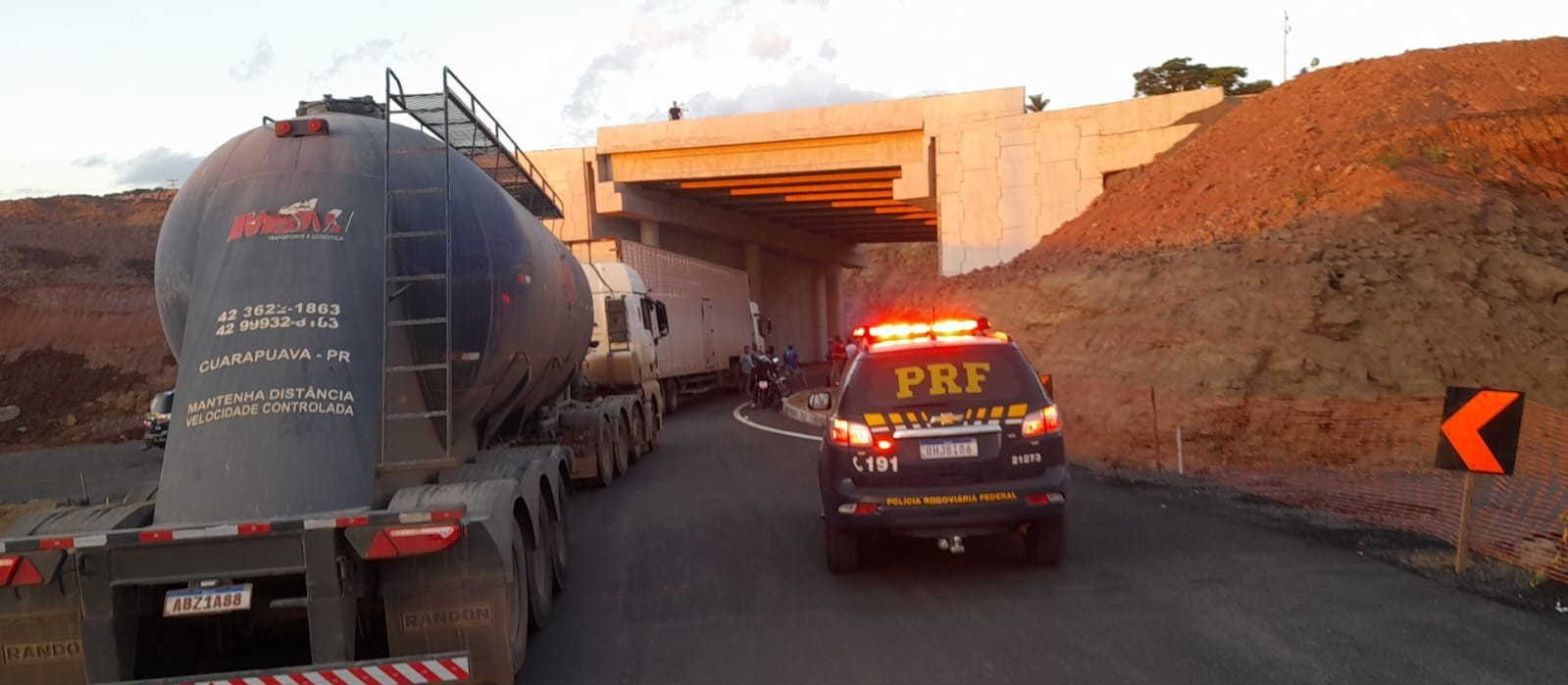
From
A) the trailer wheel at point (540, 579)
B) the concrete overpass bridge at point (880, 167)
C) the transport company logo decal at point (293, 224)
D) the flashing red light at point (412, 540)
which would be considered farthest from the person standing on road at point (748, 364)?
the flashing red light at point (412, 540)

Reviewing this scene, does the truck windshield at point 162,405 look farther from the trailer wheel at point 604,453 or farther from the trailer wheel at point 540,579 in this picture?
the trailer wheel at point 540,579

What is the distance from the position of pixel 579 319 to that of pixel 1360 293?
1151cm

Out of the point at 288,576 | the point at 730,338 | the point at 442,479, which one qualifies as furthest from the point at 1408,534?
the point at 730,338

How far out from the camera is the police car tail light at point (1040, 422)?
845 centimetres

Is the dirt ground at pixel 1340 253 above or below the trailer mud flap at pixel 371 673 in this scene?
above

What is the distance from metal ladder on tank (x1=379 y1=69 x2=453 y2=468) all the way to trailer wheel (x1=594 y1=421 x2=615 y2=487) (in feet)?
24.4

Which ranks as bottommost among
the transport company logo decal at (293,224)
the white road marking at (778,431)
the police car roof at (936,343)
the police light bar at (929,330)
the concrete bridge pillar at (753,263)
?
the white road marking at (778,431)

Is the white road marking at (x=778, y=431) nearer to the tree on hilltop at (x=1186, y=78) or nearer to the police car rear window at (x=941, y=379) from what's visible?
the police car rear window at (x=941, y=379)

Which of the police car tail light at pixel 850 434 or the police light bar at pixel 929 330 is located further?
the police light bar at pixel 929 330

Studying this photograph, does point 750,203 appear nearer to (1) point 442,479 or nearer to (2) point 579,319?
(2) point 579,319

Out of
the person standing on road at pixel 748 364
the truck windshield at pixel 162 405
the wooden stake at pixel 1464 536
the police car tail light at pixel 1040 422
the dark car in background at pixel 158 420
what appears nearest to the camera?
the wooden stake at pixel 1464 536

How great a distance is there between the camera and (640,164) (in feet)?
122

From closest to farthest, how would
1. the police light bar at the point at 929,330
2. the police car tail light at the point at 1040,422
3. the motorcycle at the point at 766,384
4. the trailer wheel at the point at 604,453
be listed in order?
the police car tail light at the point at 1040,422
the police light bar at the point at 929,330
the trailer wheel at the point at 604,453
the motorcycle at the point at 766,384

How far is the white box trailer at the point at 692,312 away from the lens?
25.5 meters
